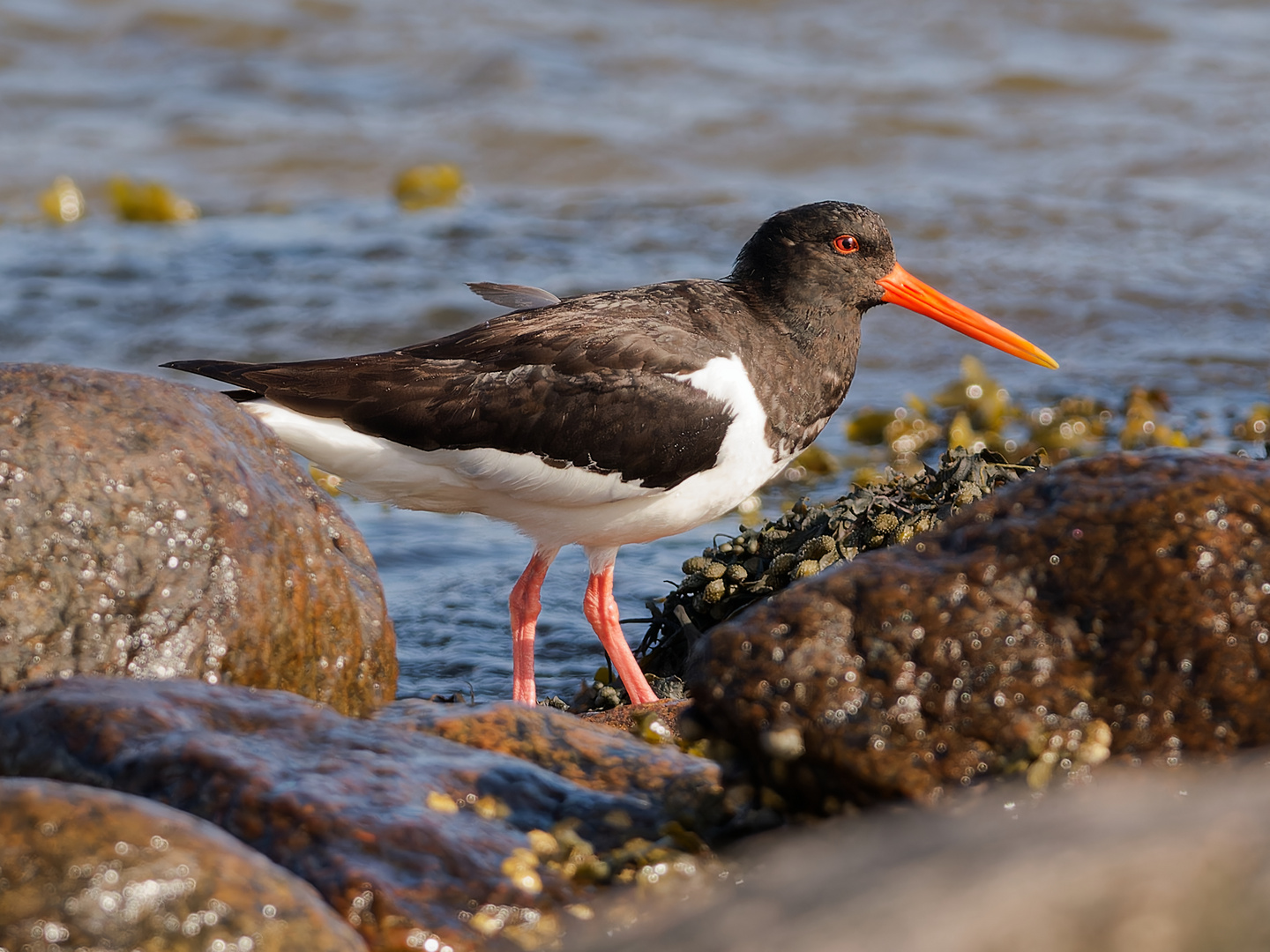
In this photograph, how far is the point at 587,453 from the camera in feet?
13.3

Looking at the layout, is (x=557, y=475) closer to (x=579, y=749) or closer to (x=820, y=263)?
(x=820, y=263)

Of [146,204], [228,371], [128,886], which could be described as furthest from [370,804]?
[146,204]

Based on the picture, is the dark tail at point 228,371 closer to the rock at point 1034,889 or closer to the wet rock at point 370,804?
the wet rock at point 370,804

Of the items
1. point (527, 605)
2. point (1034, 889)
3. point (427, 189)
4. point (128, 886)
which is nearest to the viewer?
point (1034, 889)

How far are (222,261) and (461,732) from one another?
752 cm

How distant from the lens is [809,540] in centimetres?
422

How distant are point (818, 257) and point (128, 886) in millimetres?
3071

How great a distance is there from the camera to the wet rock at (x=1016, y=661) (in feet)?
7.19

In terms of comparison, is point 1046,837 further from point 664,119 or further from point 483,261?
point 664,119

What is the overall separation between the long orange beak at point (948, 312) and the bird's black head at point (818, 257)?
11 centimetres

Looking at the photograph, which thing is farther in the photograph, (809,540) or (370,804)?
(809,540)

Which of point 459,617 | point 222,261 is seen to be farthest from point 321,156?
point 459,617

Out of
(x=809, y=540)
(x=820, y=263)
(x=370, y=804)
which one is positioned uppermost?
(x=820, y=263)

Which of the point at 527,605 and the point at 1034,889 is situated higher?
the point at 1034,889
